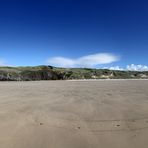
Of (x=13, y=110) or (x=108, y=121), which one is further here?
(x=13, y=110)

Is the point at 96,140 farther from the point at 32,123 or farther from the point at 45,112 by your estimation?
the point at 45,112

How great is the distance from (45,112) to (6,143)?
2.46 meters

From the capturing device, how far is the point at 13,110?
6.18 meters

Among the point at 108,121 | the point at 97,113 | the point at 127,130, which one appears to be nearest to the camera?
the point at 127,130

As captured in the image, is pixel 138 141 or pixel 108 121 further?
pixel 108 121

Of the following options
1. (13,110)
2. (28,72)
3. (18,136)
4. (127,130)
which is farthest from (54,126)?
(28,72)

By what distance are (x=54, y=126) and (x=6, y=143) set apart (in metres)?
1.28

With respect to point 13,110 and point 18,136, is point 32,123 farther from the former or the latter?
point 13,110

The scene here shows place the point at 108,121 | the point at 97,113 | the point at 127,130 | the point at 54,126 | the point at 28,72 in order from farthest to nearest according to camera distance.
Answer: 1. the point at 28,72
2. the point at 97,113
3. the point at 108,121
4. the point at 54,126
5. the point at 127,130

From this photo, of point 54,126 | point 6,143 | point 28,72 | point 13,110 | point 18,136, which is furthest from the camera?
point 28,72

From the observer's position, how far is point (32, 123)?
4758 millimetres

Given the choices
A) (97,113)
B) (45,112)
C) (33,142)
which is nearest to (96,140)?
(33,142)

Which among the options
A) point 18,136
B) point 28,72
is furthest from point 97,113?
point 28,72

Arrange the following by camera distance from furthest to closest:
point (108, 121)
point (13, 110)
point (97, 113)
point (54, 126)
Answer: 1. point (13, 110)
2. point (97, 113)
3. point (108, 121)
4. point (54, 126)
